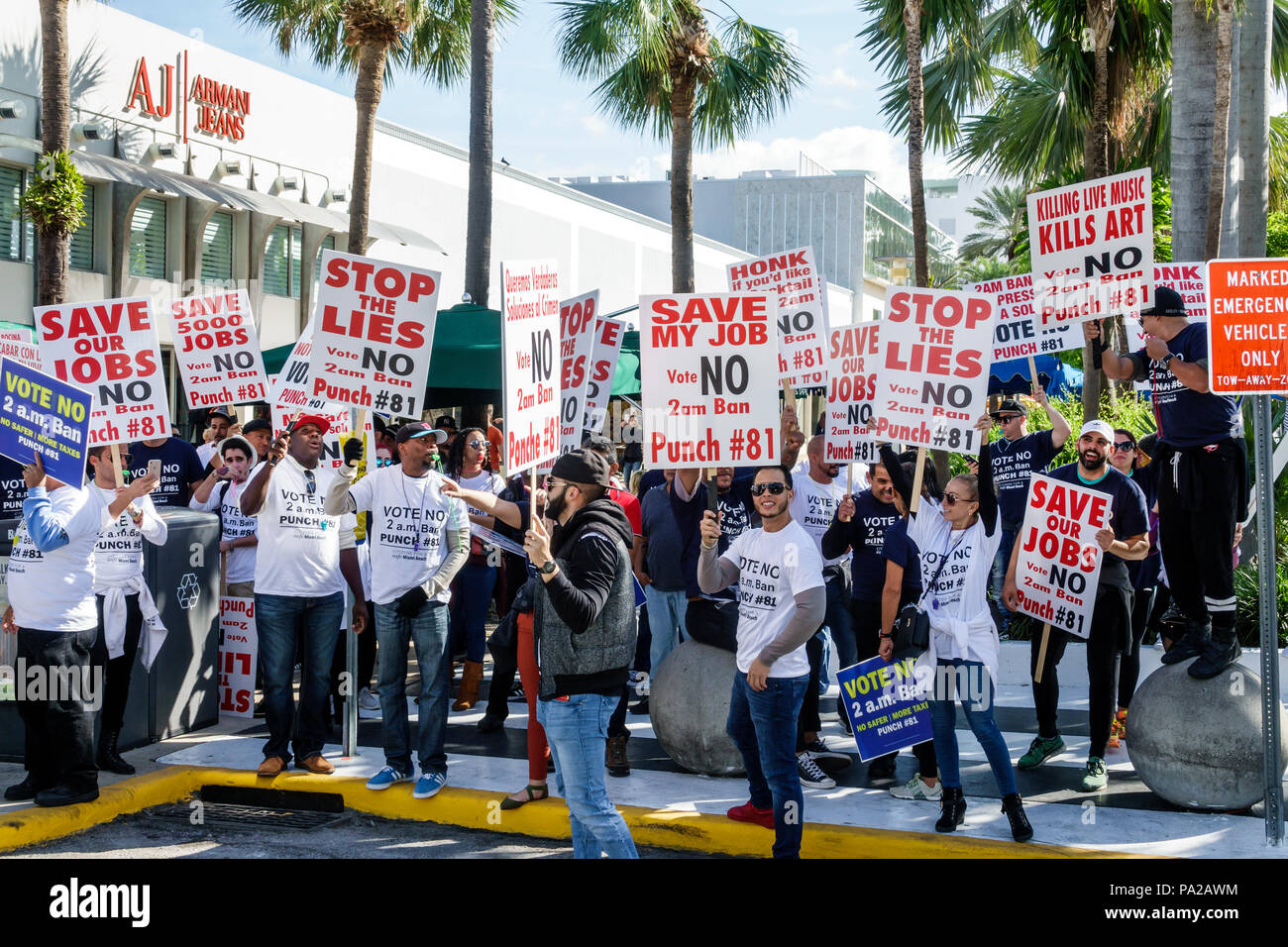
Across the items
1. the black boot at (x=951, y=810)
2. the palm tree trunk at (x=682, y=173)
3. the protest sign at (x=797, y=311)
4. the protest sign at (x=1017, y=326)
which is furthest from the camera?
the palm tree trunk at (x=682, y=173)


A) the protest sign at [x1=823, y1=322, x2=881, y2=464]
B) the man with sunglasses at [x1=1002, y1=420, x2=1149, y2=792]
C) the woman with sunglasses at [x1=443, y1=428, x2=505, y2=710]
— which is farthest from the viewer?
the woman with sunglasses at [x1=443, y1=428, x2=505, y2=710]

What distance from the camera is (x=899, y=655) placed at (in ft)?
23.1

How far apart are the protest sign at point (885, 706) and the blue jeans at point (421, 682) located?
7.61 feet

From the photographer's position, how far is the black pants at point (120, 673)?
7.90m

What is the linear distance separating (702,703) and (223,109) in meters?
17.4

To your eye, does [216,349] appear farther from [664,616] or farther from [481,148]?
[481,148]

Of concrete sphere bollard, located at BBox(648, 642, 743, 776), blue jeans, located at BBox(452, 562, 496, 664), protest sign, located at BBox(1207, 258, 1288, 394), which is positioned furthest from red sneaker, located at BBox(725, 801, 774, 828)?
blue jeans, located at BBox(452, 562, 496, 664)

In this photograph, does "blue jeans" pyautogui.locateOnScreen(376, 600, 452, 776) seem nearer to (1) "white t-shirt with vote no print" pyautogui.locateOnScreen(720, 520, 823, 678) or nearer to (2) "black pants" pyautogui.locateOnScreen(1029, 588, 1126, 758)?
(1) "white t-shirt with vote no print" pyautogui.locateOnScreen(720, 520, 823, 678)

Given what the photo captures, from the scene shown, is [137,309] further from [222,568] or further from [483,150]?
[483,150]

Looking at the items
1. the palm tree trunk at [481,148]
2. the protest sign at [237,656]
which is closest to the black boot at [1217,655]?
the protest sign at [237,656]

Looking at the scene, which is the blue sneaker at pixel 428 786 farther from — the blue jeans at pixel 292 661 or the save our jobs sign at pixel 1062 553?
the save our jobs sign at pixel 1062 553

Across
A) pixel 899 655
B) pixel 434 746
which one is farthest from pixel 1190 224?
pixel 434 746

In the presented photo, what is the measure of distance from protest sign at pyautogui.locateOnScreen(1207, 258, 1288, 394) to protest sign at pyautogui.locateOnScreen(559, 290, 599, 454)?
4.00 meters

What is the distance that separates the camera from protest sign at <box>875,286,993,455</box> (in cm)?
766
